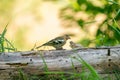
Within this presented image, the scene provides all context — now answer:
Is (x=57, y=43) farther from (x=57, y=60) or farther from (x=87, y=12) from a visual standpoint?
(x=87, y=12)

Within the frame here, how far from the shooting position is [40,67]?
4758 mm

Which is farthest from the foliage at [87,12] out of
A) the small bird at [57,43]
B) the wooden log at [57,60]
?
the wooden log at [57,60]

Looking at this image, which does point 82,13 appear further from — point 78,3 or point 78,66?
point 78,66

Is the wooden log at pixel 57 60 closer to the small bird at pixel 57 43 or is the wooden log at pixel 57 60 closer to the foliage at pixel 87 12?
the small bird at pixel 57 43

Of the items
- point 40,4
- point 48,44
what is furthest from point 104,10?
point 40,4

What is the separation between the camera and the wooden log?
187 inches

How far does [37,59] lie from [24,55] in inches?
4.6

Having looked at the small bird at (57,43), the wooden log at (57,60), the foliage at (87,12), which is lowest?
the wooden log at (57,60)

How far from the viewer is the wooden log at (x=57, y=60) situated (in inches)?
187

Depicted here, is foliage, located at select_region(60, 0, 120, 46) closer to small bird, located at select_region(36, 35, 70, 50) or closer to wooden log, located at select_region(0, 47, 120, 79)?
small bird, located at select_region(36, 35, 70, 50)

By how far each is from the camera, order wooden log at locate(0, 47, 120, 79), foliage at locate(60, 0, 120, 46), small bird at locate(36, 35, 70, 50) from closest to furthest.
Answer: wooden log at locate(0, 47, 120, 79), small bird at locate(36, 35, 70, 50), foliage at locate(60, 0, 120, 46)

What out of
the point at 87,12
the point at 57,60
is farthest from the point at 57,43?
the point at 87,12

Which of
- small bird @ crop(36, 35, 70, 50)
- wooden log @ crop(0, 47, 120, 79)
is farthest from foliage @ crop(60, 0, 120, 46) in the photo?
wooden log @ crop(0, 47, 120, 79)

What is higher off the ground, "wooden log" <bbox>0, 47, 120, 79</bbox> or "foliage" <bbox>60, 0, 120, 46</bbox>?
"foliage" <bbox>60, 0, 120, 46</bbox>
